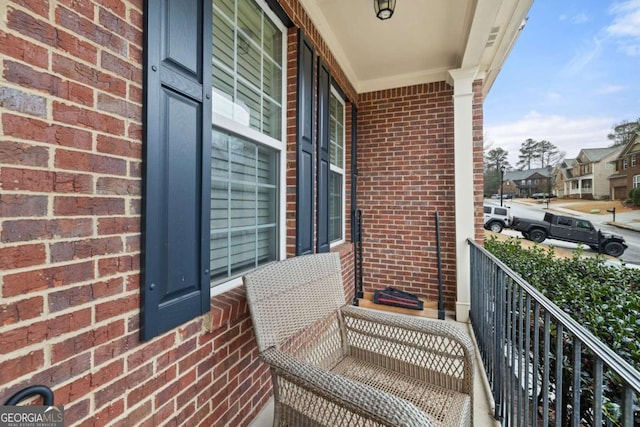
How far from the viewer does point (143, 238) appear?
96cm

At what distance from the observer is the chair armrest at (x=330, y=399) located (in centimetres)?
79

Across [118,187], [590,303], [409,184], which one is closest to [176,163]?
[118,187]

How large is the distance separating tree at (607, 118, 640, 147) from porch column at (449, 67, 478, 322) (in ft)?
6.79

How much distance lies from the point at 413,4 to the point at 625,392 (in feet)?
9.24

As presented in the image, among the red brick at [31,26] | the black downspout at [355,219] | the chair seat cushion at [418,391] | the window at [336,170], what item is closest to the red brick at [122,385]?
the chair seat cushion at [418,391]

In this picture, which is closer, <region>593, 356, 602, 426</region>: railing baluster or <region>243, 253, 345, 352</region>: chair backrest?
<region>593, 356, 602, 426</region>: railing baluster

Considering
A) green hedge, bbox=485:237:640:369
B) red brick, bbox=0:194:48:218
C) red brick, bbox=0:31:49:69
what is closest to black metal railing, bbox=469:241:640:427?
green hedge, bbox=485:237:640:369

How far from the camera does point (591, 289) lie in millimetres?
1972

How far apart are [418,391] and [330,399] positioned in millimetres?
643

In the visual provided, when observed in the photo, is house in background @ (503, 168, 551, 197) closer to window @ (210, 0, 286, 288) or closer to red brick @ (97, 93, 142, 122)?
window @ (210, 0, 286, 288)

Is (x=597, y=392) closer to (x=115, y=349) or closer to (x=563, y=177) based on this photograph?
(x=115, y=349)

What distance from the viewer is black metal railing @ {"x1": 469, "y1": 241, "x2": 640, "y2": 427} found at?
68 centimetres

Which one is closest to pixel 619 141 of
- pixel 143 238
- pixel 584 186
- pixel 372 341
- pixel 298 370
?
pixel 584 186

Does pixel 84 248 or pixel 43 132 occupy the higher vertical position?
pixel 43 132
